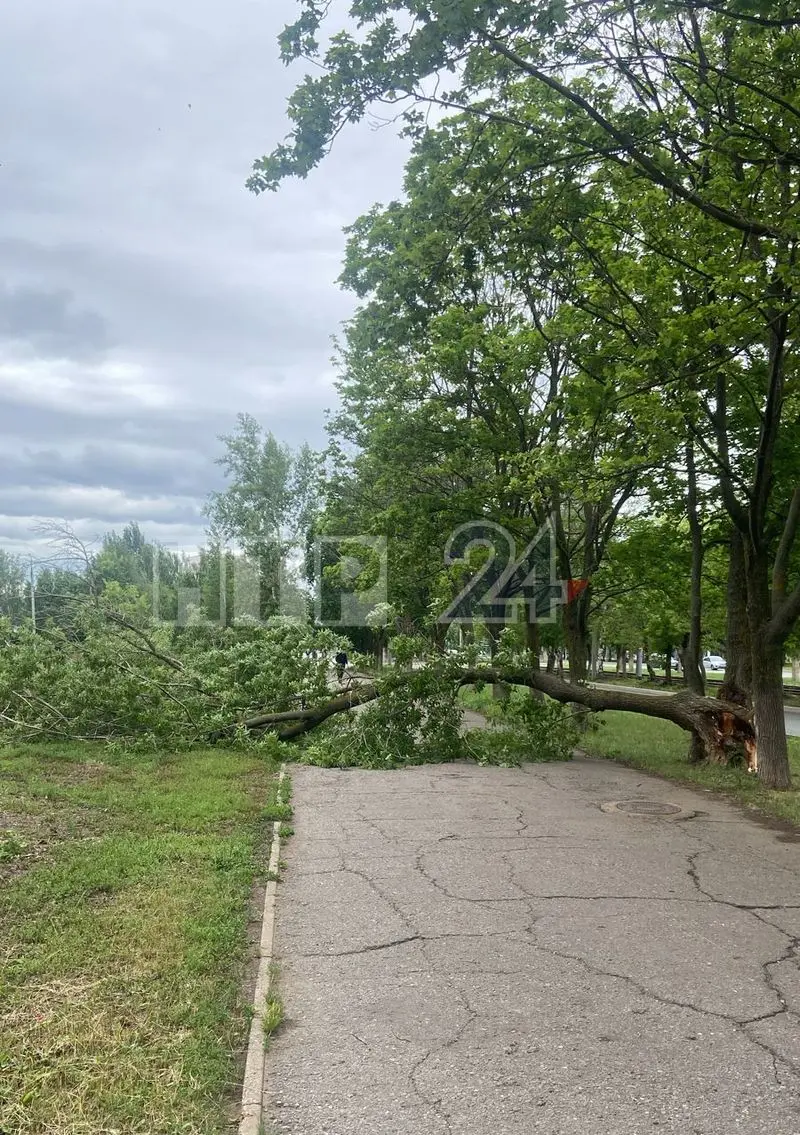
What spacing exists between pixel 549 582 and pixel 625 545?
2960mm

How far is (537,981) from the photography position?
4.22 meters

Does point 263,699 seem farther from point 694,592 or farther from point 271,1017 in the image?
point 271,1017

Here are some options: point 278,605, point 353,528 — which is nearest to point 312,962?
point 353,528

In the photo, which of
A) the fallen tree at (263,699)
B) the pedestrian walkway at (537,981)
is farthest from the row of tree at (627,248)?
the pedestrian walkway at (537,981)

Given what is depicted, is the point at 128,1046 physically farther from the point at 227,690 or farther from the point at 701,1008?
the point at 227,690

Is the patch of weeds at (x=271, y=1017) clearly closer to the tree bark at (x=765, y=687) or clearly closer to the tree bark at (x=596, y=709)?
the tree bark at (x=765, y=687)

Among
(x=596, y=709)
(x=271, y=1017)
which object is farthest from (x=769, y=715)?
(x=271, y=1017)

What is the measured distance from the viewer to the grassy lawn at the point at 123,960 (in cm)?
305

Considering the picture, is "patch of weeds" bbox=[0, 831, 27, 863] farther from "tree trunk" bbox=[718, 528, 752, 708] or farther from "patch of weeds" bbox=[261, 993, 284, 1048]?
"tree trunk" bbox=[718, 528, 752, 708]

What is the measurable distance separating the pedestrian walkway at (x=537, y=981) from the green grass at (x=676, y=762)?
1.68m

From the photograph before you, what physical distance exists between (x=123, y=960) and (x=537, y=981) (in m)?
2.08

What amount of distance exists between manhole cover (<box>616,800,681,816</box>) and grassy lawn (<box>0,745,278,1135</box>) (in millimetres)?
3923

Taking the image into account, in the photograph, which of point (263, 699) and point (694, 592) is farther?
point (694, 592)

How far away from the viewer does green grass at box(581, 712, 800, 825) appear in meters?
9.53
